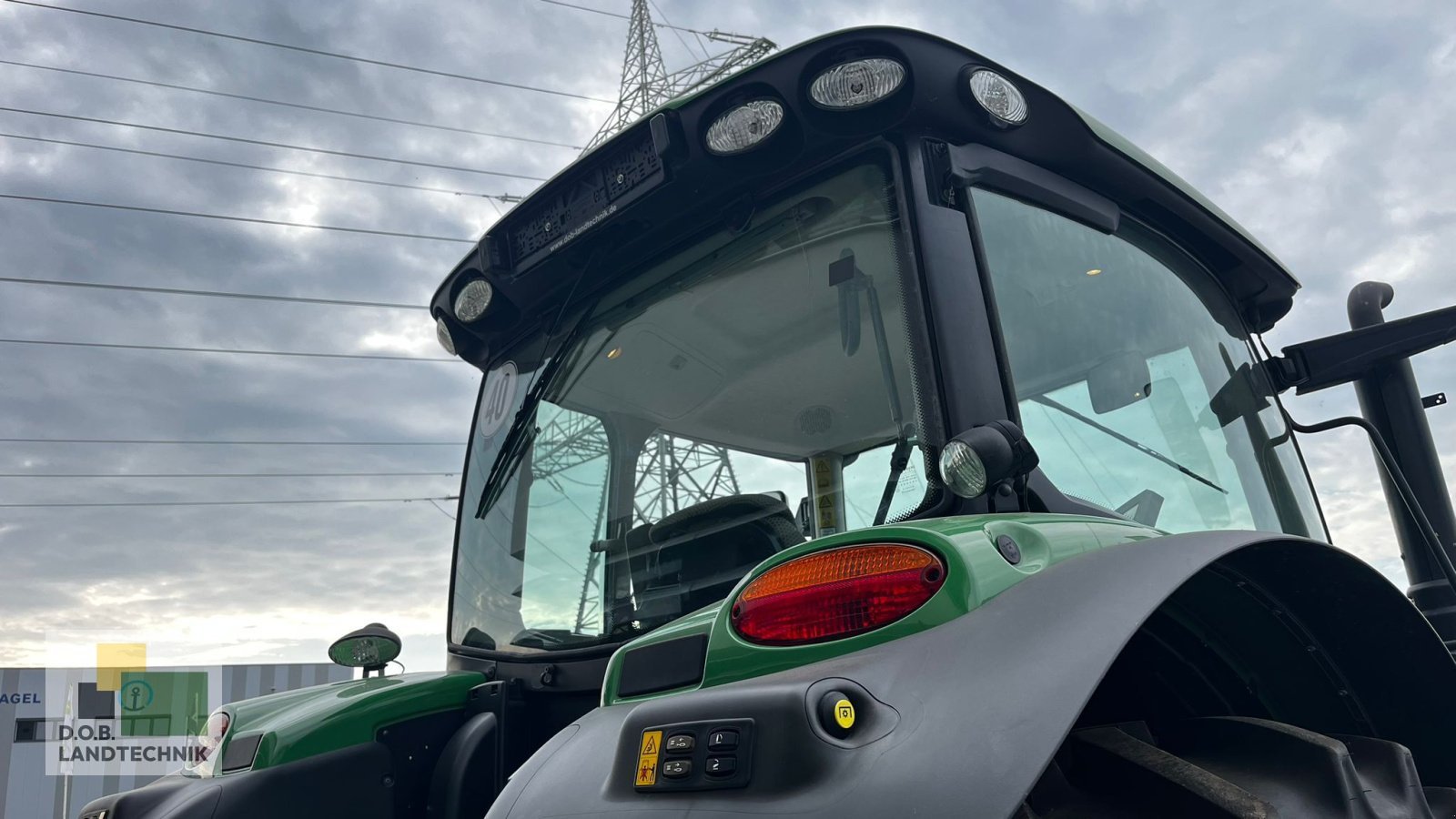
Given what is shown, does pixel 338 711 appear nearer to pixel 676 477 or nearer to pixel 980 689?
pixel 676 477

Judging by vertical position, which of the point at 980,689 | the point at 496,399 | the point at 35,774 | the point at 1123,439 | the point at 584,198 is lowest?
the point at 35,774

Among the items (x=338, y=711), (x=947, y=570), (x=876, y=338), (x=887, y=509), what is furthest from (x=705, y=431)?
(x=947, y=570)

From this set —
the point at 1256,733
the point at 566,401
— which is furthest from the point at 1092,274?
the point at 566,401

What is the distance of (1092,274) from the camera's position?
2.39 metres

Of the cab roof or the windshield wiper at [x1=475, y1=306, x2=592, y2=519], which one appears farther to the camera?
the windshield wiper at [x1=475, y1=306, x2=592, y2=519]

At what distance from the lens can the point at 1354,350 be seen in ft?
9.37

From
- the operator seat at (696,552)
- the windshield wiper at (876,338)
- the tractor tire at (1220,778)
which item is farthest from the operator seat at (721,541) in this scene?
the tractor tire at (1220,778)

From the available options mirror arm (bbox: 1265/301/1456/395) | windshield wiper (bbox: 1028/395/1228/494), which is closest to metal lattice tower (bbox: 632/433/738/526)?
windshield wiper (bbox: 1028/395/1228/494)

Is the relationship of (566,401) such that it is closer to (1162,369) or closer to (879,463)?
(879,463)

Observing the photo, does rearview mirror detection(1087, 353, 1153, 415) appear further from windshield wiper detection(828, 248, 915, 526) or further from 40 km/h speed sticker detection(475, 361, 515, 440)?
40 km/h speed sticker detection(475, 361, 515, 440)

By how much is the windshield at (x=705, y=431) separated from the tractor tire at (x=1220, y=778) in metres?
0.58

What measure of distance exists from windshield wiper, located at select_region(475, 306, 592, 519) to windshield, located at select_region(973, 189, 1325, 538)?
1213 mm

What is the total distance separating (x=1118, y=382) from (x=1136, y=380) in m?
0.10

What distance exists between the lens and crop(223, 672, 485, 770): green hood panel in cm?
234
